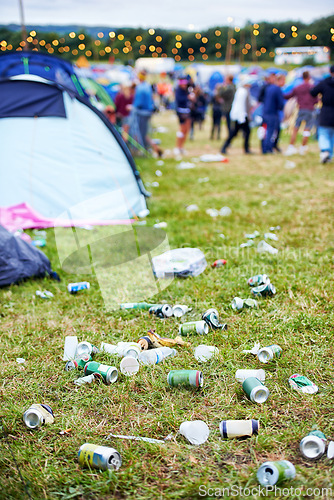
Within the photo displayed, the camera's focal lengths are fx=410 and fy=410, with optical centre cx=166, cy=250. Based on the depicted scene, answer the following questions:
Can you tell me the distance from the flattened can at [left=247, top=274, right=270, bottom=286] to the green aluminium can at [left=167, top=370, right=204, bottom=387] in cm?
127

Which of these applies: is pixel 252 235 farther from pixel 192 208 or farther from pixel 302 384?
pixel 302 384

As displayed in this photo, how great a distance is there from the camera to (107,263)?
3877 millimetres

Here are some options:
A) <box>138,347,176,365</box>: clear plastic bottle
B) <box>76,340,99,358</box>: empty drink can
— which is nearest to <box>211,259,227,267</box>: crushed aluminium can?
<box>138,347,176,365</box>: clear plastic bottle

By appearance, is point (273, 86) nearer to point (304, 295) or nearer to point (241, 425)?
point (304, 295)

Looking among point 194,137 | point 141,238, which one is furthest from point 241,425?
point 194,137

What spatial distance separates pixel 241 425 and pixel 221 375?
438 mm

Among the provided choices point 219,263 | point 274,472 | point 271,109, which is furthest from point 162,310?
point 271,109

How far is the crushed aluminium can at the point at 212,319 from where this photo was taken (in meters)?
2.70

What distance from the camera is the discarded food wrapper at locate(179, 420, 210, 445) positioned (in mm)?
1839

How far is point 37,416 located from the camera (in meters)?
1.96

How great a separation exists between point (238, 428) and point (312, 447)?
1.03 ft

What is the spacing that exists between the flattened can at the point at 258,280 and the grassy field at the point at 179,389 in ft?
0.30

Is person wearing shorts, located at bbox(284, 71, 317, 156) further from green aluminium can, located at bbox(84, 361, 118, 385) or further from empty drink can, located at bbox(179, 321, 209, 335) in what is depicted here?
green aluminium can, located at bbox(84, 361, 118, 385)

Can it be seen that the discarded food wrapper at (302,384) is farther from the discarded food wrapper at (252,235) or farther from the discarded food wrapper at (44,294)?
the discarded food wrapper at (252,235)
